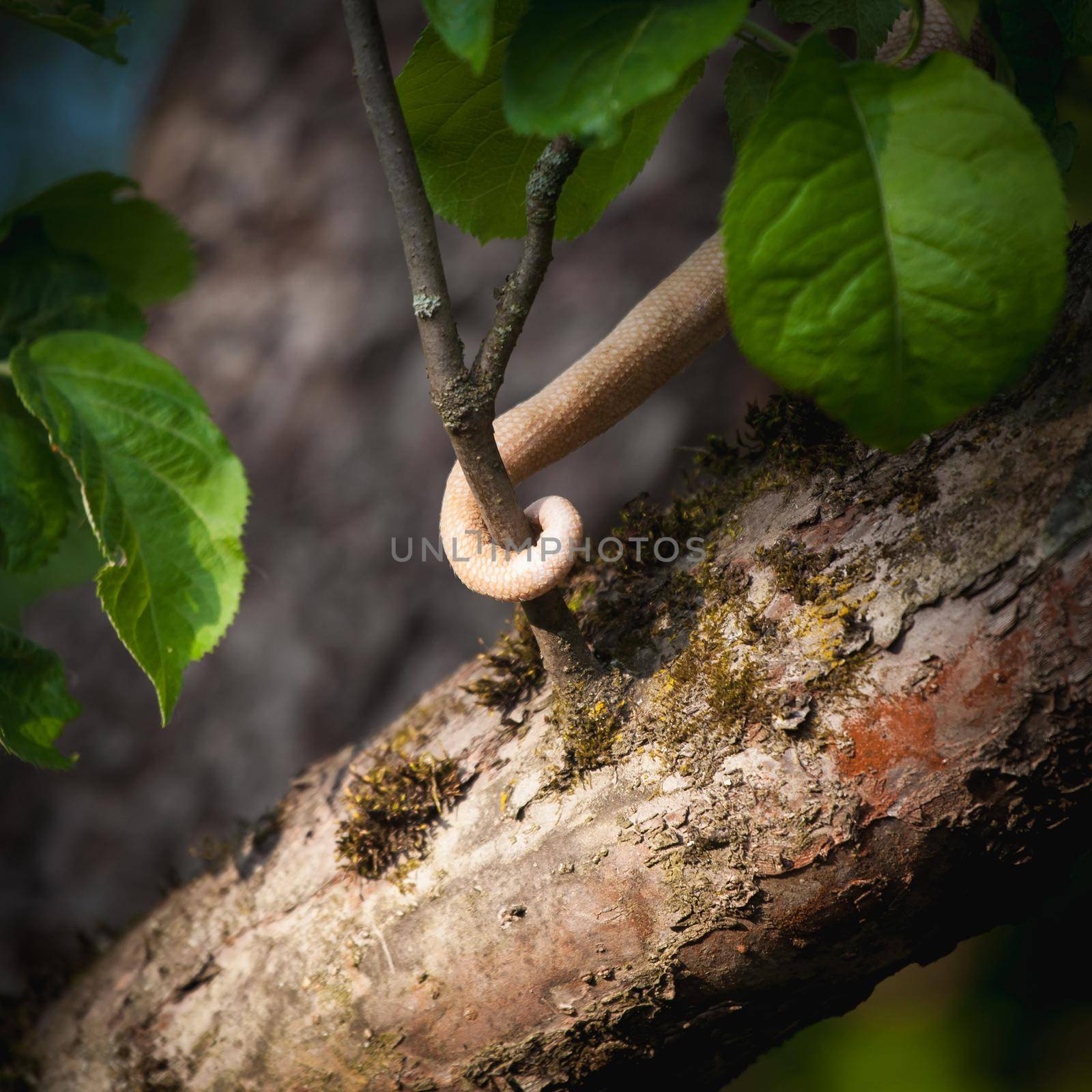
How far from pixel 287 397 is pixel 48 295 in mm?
1066

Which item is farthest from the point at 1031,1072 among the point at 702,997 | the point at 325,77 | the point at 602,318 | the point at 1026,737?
the point at 325,77

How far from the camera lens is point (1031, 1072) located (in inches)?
56.7

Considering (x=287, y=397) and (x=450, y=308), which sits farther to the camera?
(x=287, y=397)

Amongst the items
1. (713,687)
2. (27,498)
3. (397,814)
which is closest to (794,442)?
(713,687)

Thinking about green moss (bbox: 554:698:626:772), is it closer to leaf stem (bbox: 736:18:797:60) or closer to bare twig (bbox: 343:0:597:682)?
bare twig (bbox: 343:0:597:682)

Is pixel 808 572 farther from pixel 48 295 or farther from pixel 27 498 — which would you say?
pixel 48 295

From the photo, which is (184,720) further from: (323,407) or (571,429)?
(571,429)

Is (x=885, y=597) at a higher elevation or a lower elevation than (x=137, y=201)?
lower

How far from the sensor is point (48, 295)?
2.74 feet

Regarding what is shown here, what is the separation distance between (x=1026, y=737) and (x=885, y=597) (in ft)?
0.41

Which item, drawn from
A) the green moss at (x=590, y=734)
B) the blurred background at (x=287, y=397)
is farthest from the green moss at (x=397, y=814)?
the blurred background at (x=287, y=397)

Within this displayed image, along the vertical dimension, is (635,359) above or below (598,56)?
above

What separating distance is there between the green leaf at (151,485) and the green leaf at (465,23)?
330 millimetres

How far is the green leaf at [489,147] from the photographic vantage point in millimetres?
615
